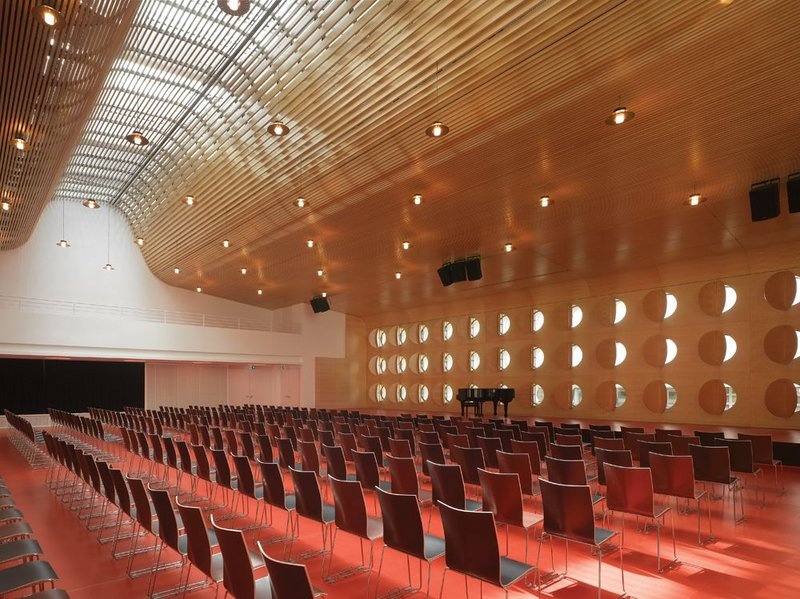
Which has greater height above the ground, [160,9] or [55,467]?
[160,9]

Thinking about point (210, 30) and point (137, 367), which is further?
point (137, 367)

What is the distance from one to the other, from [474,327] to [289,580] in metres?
19.1

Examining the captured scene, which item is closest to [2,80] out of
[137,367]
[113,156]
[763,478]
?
[113,156]

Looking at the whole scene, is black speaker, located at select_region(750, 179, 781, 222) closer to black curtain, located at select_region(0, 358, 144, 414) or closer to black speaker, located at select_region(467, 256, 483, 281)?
black speaker, located at select_region(467, 256, 483, 281)

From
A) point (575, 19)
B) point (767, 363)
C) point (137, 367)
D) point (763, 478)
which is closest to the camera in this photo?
point (575, 19)

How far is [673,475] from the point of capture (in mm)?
5828

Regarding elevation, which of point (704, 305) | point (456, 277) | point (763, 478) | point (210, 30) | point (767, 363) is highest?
point (210, 30)

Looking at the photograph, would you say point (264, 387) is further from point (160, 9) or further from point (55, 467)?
point (160, 9)

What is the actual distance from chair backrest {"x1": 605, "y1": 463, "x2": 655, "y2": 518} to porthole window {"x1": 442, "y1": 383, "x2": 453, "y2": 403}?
16906 mm

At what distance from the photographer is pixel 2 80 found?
7.23 meters

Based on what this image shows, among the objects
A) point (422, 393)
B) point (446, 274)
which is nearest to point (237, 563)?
point (446, 274)

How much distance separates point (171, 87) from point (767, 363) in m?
15.6

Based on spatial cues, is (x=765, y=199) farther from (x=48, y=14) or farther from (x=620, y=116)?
(x=48, y=14)

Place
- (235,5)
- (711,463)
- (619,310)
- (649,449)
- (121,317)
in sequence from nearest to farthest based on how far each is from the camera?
(235,5), (711,463), (649,449), (619,310), (121,317)
